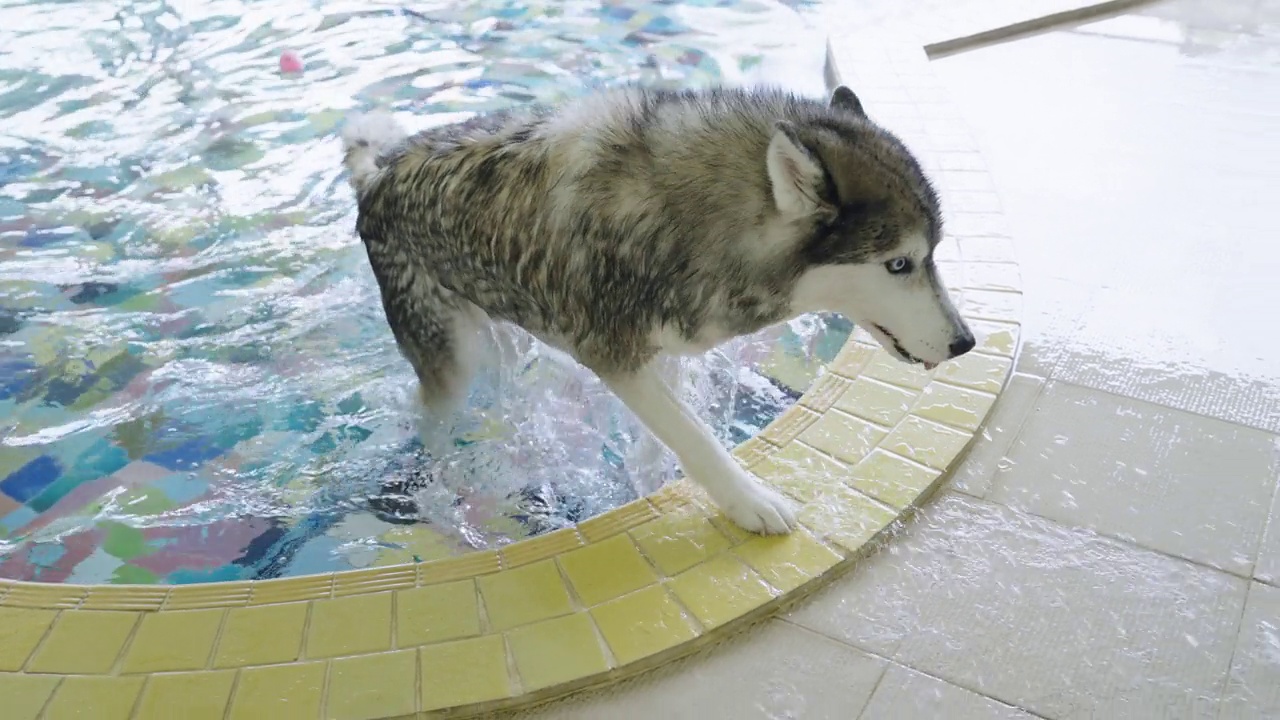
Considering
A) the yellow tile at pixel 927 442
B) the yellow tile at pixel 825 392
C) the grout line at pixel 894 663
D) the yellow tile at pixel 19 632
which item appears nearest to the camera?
the grout line at pixel 894 663

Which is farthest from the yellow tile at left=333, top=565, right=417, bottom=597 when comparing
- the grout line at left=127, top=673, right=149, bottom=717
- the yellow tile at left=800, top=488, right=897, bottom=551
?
the yellow tile at left=800, top=488, right=897, bottom=551

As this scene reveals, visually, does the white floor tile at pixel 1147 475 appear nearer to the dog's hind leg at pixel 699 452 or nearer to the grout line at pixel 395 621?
the dog's hind leg at pixel 699 452

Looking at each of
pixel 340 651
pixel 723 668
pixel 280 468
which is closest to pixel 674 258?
pixel 723 668

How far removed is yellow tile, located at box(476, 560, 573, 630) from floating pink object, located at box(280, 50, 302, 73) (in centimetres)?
486

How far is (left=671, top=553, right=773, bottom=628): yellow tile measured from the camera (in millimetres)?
2320

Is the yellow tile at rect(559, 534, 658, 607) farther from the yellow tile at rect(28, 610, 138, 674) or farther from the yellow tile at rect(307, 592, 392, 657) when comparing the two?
the yellow tile at rect(28, 610, 138, 674)

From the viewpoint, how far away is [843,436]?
287cm

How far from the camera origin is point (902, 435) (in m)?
2.84

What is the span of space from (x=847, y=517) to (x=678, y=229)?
0.94 metres

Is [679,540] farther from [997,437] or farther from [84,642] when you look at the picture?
[84,642]

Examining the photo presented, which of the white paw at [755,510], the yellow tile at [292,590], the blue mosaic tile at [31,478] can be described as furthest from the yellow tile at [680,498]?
the blue mosaic tile at [31,478]

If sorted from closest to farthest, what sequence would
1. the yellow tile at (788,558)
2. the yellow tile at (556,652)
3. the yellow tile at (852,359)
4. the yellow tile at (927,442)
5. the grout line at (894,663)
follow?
the grout line at (894,663)
the yellow tile at (556,652)
the yellow tile at (788,558)
the yellow tile at (927,442)
the yellow tile at (852,359)

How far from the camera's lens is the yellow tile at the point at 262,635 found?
88.7 inches

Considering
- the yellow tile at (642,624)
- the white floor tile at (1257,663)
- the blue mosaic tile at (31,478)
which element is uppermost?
the yellow tile at (642,624)
